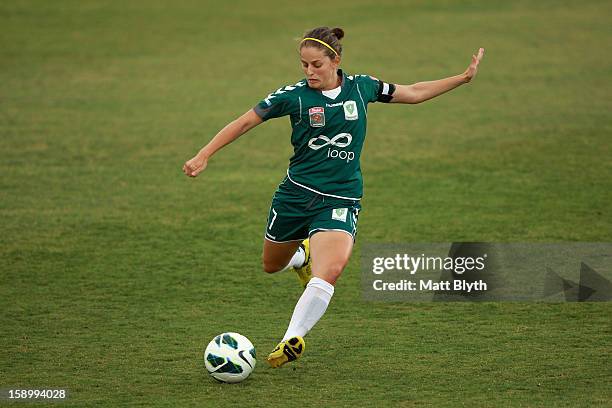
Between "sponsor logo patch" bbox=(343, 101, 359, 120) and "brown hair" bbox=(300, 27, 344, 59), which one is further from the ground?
"brown hair" bbox=(300, 27, 344, 59)

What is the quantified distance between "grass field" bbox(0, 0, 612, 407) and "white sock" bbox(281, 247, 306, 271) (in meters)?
0.39

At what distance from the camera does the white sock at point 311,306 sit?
6398 millimetres

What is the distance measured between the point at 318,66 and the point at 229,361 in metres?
1.91

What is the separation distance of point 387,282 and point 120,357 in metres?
2.61

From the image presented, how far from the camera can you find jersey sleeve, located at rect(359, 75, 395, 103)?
6.87m

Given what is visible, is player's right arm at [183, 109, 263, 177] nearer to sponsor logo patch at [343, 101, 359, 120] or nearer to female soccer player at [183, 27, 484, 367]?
female soccer player at [183, 27, 484, 367]

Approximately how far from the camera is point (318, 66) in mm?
6570

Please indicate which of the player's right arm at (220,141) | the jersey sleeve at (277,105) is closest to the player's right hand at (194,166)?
the player's right arm at (220,141)

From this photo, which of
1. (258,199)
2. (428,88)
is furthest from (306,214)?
(258,199)

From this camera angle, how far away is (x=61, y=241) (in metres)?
9.59

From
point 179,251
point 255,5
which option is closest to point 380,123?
point 179,251

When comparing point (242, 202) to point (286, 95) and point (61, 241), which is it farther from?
point (286, 95)

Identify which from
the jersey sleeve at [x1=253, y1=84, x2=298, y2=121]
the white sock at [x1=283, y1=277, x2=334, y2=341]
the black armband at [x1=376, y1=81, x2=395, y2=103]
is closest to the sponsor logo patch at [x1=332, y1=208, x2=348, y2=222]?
the white sock at [x1=283, y1=277, x2=334, y2=341]

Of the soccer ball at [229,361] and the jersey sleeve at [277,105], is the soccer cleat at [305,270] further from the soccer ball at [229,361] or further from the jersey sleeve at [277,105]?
the soccer ball at [229,361]
